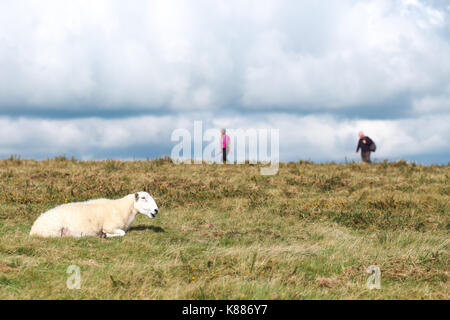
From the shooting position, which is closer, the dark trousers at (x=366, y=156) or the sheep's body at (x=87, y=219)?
the sheep's body at (x=87, y=219)

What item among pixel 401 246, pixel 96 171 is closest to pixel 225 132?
pixel 96 171

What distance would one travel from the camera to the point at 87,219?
478 inches

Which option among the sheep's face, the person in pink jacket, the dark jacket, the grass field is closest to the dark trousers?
the dark jacket

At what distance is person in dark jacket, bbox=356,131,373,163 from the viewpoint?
100 ft

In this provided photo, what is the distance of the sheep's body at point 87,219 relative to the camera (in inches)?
465

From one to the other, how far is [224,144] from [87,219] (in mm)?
17764

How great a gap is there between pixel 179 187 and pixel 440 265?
41.7 ft

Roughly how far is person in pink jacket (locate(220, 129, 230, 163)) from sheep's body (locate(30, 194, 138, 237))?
16.6 metres

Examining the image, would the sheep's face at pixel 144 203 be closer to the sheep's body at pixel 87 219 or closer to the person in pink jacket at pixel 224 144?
the sheep's body at pixel 87 219

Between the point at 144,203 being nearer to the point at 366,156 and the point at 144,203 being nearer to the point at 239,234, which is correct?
the point at 239,234

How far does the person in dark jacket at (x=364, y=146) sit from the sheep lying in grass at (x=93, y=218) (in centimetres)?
2124

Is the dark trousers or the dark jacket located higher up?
the dark jacket
